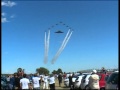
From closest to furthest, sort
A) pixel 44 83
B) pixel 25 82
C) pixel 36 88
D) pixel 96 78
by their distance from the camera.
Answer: pixel 96 78, pixel 25 82, pixel 36 88, pixel 44 83

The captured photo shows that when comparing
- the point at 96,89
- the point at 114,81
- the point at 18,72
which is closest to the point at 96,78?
the point at 96,89

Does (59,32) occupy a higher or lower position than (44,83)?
higher

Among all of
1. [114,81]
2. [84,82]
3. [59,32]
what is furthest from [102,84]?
[59,32]

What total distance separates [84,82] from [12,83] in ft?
16.3

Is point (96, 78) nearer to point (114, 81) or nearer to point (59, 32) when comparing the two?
point (114, 81)

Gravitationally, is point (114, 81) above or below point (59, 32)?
below

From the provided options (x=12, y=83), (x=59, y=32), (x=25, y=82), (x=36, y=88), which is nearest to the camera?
(x=25, y=82)

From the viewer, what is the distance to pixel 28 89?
21.2 meters

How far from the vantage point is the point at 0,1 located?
54.8ft

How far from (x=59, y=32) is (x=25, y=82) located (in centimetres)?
Result: 2961

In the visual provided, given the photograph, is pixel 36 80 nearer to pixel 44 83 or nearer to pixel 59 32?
pixel 44 83

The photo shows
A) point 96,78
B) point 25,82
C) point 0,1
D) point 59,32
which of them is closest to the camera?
point 0,1

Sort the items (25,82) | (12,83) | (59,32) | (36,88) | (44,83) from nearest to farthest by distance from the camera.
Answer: (25,82) → (36,88) → (12,83) → (44,83) → (59,32)

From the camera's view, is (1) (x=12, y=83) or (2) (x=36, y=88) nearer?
(2) (x=36, y=88)
